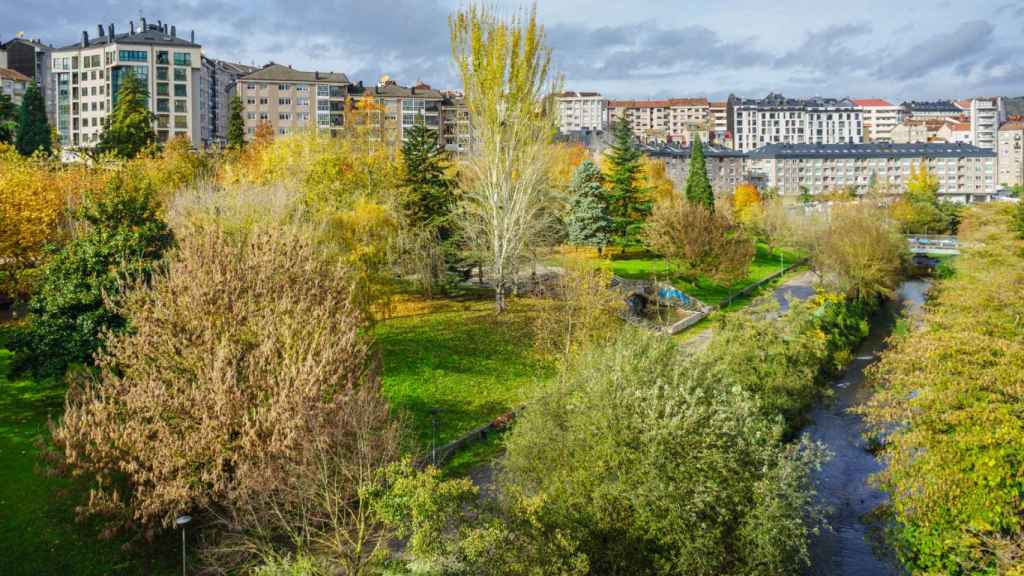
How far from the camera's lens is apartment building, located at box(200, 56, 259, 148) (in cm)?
9469

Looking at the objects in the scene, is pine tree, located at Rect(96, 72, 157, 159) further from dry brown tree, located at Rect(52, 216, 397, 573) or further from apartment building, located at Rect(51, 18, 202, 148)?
dry brown tree, located at Rect(52, 216, 397, 573)

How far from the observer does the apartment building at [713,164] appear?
128500 mm

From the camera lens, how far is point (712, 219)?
167ft

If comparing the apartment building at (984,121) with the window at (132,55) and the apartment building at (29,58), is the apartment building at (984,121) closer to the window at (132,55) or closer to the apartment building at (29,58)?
the window at (132,55)

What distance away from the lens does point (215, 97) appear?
105m

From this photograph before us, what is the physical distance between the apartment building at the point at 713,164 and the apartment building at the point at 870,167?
10089 mm

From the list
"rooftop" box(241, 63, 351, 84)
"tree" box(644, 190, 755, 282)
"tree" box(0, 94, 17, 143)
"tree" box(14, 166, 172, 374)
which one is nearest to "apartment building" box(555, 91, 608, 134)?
"rooftop" box(241, 63, 351, 84)

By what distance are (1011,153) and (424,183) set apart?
159441mm

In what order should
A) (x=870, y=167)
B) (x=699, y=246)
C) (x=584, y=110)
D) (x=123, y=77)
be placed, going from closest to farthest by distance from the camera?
(x=699, y=246)
(x=123, y=77)
(x=870, y=167)
(x=584, y=110)

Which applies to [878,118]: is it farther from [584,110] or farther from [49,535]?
[49,535]

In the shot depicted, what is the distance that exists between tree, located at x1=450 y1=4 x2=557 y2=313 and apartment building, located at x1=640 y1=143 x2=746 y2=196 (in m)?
91.7

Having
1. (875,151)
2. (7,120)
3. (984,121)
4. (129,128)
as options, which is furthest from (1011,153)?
(7,120)

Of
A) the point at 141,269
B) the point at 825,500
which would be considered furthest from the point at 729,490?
the point at 141,269

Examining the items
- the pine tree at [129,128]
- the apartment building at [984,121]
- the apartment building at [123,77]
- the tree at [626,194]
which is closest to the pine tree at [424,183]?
the tree at [626,194]
